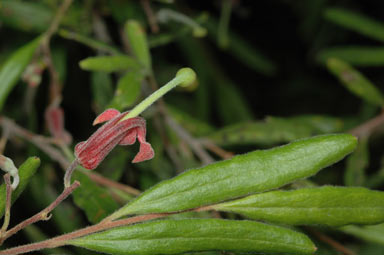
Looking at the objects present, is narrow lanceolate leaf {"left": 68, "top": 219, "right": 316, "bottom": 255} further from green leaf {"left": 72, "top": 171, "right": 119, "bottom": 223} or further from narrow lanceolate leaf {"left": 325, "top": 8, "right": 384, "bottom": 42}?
narrow lanceolate leaf {"left": 325, "top": 8, "right": 384, "bottom": 42}

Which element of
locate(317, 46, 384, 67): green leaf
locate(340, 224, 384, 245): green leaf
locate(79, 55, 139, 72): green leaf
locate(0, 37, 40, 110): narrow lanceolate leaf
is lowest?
locate(340, 224, 384, 245): green leaf

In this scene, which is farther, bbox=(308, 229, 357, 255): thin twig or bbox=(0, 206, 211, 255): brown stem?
bbox=(308, 229, 357, 255): thin twig

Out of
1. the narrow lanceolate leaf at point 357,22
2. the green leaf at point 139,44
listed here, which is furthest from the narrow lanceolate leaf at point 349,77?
the green leaf at point 139,44

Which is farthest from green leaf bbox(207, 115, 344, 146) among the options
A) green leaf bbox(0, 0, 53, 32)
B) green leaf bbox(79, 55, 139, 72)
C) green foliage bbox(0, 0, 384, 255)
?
green leaf bbox(0, 0, 53, 32)

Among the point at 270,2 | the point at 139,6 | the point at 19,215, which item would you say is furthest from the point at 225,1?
the point at 19,215

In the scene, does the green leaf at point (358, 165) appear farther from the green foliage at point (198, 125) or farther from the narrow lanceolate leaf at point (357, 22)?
the narrow lanceolate leaf at point (357, 22)

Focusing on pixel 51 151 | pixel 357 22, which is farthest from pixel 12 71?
pixel 357 22

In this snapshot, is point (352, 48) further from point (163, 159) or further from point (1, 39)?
point (1, 39)
